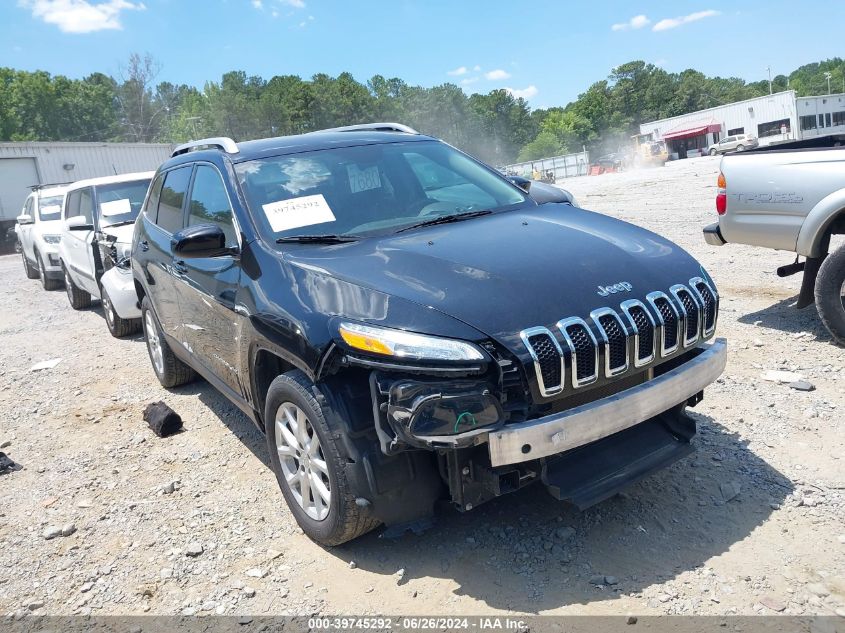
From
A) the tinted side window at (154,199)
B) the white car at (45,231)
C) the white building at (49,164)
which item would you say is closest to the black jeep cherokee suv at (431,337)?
the tinted side window at (154,199)

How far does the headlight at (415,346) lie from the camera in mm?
2627

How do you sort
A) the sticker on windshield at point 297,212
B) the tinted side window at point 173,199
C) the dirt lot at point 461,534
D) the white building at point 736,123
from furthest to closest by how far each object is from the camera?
1. the white building at point 736,123
2. the tinted side window at point 173,199
3. the sticker on windshield at point 297,212
4. the dirt lot at point 461,534

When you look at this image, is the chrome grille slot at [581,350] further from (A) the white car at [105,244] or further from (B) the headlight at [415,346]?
(A) the white car at [105,244]

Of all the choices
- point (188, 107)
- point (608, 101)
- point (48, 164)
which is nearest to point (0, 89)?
point (188, 107)

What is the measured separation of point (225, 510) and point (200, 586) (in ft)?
2.25

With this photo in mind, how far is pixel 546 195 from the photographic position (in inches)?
171

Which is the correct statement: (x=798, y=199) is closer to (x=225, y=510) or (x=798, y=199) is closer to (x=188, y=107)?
(x=225, y=510)

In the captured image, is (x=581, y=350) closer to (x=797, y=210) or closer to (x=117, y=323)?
(x=797, y=210)

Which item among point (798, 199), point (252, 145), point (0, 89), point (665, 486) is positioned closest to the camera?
point (665, 486)

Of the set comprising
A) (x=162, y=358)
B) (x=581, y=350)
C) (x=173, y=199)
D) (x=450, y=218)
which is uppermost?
(x=173, y=199)

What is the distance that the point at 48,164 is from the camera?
2923 cm

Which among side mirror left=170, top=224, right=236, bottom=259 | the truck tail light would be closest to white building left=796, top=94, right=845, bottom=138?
the truck tail light

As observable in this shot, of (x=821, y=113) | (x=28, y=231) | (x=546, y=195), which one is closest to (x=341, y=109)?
(x=821, y=113)

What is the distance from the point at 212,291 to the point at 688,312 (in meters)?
2.51
